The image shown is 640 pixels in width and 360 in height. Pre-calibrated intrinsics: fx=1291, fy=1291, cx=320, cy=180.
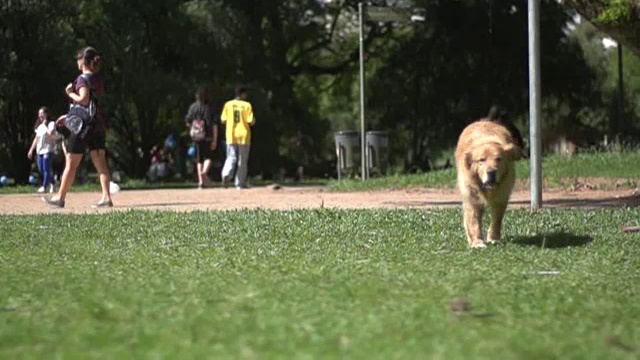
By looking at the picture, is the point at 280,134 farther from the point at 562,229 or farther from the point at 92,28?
the point at 562,229

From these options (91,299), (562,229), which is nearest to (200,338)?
(91,299)

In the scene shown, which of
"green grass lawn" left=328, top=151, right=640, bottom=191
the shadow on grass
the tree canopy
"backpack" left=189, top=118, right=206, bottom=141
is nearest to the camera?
the shadow on grass

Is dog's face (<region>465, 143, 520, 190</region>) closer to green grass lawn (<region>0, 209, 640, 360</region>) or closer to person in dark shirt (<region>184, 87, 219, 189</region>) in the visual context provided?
green grass lawn (<region>0, 209, 640, 360</region>)

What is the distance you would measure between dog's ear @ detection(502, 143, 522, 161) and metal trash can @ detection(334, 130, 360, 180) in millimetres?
19667

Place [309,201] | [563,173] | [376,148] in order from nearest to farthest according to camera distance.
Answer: [309,201], [563,173], [376,148]

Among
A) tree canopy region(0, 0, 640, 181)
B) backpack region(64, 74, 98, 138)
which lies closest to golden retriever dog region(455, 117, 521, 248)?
backpack region(64, 74, 98, 138)

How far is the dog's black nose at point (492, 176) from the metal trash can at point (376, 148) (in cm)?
1858

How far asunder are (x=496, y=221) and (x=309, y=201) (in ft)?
25.3

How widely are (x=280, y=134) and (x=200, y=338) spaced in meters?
39.5

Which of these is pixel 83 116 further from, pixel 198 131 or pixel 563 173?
pixel 563 173

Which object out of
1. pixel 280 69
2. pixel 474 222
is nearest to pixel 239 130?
pixel 474 222

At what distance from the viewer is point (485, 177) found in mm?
10047

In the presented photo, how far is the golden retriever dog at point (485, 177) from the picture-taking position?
10.1 metres

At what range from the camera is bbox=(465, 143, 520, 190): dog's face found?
1004 cm
